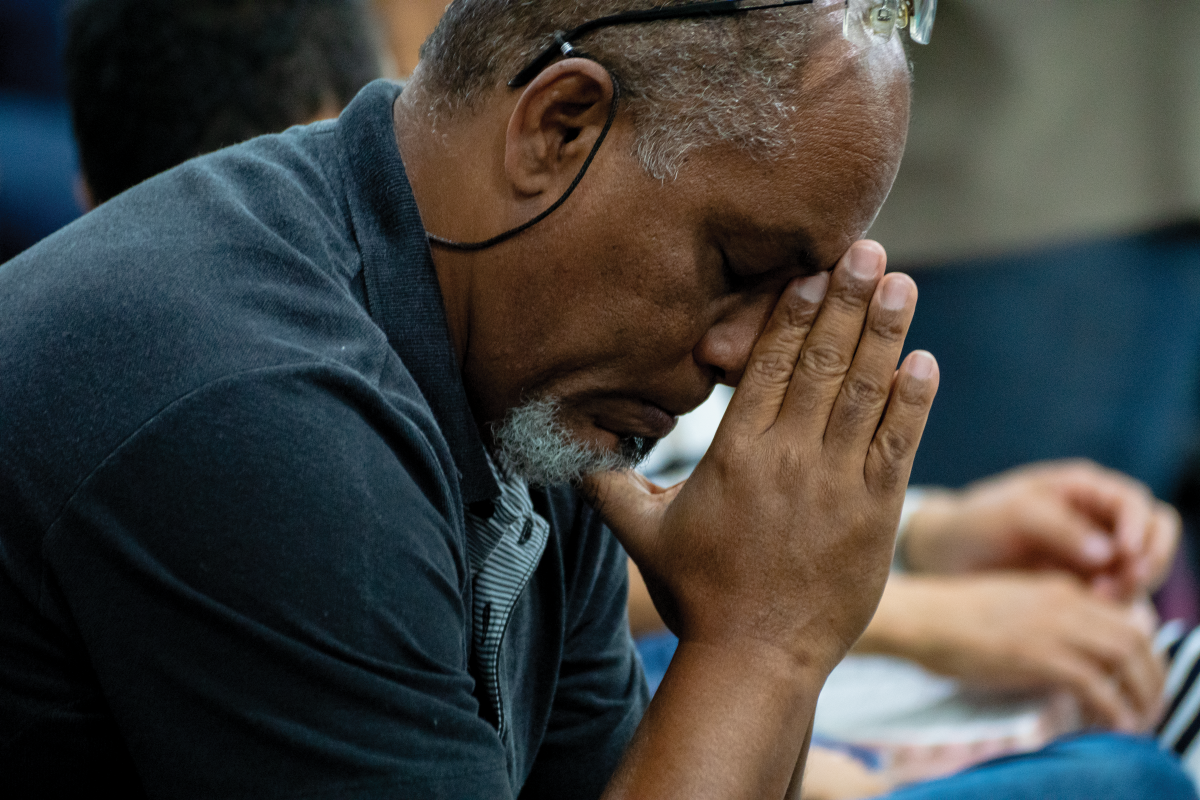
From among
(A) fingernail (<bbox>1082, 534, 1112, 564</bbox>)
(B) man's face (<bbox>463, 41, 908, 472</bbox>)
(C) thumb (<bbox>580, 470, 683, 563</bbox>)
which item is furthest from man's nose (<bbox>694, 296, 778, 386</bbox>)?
(A) fingernail (<bbox>1082, 534, 1112, 564</bbox>)

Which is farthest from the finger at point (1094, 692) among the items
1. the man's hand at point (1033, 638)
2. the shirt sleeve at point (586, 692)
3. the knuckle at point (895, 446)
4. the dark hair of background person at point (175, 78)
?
the dark hair of background person at point (175, 78)

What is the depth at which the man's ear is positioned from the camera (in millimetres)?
946

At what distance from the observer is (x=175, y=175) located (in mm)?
935

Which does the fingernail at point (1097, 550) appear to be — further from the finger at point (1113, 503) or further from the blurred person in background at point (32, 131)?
the blurred person in background at point (32, 131)

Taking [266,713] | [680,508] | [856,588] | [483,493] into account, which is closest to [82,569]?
[266,713]


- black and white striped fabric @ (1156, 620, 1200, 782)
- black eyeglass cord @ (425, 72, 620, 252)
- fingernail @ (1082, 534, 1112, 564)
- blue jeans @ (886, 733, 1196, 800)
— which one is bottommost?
black and white striped fabric @ (1156, 620, 1200, 782)

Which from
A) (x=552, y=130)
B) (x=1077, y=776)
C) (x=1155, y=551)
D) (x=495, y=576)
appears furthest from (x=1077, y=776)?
(x=552, y=130)

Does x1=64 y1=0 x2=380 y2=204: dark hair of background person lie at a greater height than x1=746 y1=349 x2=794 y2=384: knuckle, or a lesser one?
greater

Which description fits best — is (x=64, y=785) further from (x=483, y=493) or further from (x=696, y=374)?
(x=696, y=374)

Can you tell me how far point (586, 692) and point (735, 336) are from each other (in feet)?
1.54

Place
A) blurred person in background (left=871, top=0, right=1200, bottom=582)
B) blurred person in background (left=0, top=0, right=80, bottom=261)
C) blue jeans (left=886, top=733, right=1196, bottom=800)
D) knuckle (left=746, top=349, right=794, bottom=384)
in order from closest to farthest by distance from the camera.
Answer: knuckle (left=746, top=349, right=794, bottom=384), blue jeans (left=886, top=733, right=1196, bottom=800), blurred person in background (left=0, top=0, right=80, bottom=261), blurred person in background (left=871, top=0, right=1200, bottom=582)

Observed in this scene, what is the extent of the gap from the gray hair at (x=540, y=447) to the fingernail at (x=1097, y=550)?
52.3 inches

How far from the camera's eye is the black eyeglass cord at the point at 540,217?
95 centimetres

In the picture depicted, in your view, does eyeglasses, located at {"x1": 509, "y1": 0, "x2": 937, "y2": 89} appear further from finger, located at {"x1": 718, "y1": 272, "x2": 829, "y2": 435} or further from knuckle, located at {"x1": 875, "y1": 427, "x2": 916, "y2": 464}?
knuckle, located at {"x1": 875, "y1": 427, "x2": 916, "y2": 464}
